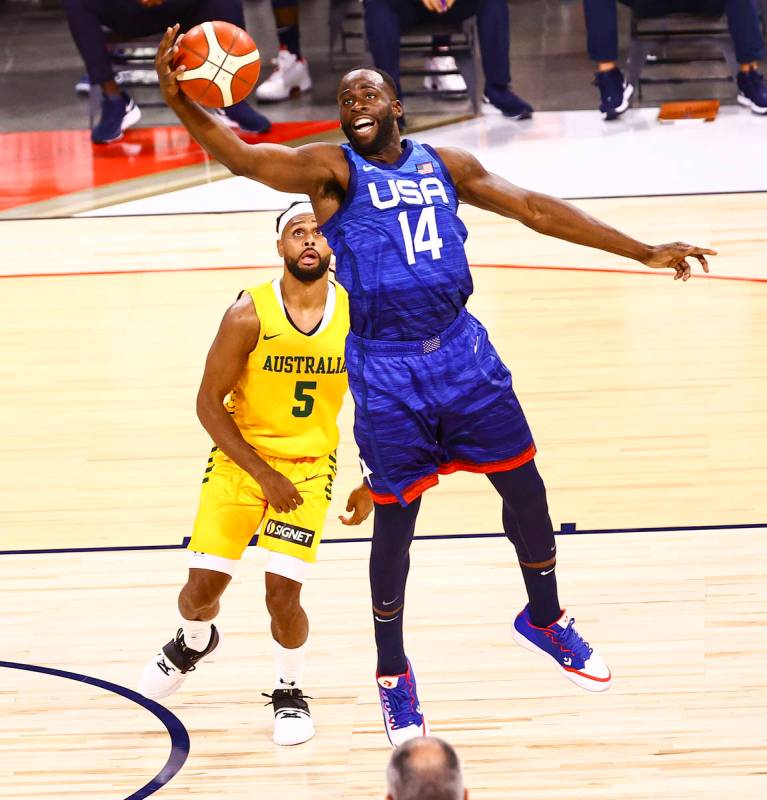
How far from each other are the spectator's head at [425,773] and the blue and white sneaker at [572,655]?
7.03 feet

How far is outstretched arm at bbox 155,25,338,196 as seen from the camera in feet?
13.4

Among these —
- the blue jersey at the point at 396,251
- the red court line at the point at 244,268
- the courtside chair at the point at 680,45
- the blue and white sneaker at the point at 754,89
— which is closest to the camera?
the blue jersey at the point at 396,251

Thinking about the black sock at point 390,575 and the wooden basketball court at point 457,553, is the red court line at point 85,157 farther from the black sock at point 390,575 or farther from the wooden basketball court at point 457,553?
the black sock at point 390,575

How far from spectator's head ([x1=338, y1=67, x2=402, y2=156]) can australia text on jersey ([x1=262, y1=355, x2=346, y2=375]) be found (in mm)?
731

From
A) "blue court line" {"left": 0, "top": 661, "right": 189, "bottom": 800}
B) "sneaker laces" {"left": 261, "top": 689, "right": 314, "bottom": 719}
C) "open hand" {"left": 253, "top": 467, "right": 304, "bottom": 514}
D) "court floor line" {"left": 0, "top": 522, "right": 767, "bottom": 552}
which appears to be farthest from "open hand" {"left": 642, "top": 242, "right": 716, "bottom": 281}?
"blue court line" {"left": 0, "top": 661, "right": 189, "bottom": 800}

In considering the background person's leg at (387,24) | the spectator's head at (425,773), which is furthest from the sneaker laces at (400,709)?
the background person's leg at (387,24)

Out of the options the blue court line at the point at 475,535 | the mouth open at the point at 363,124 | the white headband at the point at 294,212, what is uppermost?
the mouth open at the point at 363,124

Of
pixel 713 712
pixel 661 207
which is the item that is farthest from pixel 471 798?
pixel 661 207

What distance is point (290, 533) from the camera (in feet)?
15.1

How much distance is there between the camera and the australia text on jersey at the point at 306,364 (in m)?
4.73

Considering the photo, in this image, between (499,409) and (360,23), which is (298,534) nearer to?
(499,409)

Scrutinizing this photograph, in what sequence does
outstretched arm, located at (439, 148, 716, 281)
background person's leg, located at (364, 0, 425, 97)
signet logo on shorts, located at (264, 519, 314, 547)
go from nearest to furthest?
outstretched arm, located at (439, 148, 716, 281) → signet logo on shorts, located at (264, 519, 314, 547) → background person's leg, located at (364, 0, 425, 97)

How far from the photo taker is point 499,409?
4.38 meters

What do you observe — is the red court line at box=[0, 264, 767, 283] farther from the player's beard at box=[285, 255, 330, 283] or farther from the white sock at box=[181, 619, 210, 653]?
the white sock at box=[181, 619, 210, 653]
